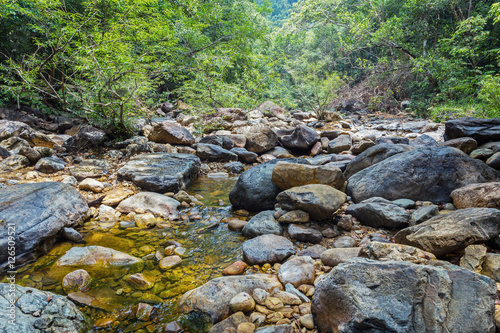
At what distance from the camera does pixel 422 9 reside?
40.5ft

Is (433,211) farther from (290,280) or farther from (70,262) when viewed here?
(70,262)

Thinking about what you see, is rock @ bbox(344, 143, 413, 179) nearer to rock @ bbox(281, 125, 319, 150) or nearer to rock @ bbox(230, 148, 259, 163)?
rock @ bbox(230, 148, 259, 163)

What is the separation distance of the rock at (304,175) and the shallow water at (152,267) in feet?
3.58

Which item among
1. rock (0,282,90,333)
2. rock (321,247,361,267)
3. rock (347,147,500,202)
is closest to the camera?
rock (0,282,90,333)

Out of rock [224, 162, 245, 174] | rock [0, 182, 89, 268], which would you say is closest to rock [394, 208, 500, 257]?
rock [0, 182, 89, 268]

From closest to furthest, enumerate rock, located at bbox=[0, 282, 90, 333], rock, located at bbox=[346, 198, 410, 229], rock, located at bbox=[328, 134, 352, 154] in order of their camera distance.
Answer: rock, located at bbox=[0, 282, 90, 333]
rock, located at bbox=[346, 198, 410, 229]
rock, located at bbox=[328, 134, 352, 154]

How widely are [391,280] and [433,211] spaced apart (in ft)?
5.66

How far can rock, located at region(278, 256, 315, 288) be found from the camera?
225 cm

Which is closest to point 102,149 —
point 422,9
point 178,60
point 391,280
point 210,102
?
point 178,60

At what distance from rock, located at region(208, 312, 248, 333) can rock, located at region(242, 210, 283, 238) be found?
1.38 metres

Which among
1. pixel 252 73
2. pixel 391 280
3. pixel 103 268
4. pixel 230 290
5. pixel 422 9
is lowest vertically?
pixel 103 268

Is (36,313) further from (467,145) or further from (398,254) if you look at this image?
(467,145)

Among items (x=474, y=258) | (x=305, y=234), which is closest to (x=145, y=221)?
(x=305, y=234)

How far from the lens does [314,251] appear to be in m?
2.74
